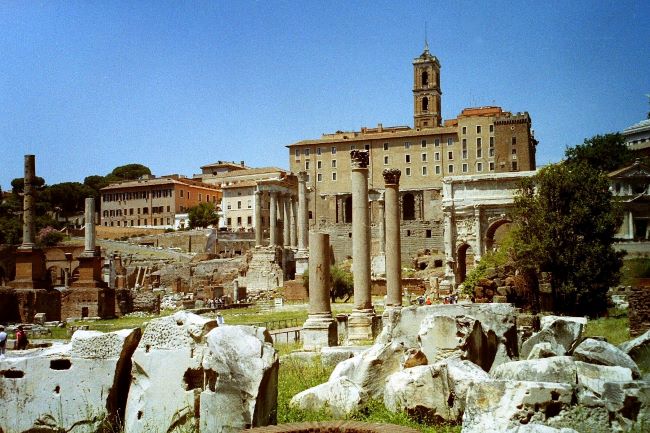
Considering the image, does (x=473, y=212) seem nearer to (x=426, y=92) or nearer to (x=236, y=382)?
(x=236, y=382)

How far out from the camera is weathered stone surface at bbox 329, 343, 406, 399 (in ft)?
28.3

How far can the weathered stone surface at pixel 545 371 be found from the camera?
23.1 ft

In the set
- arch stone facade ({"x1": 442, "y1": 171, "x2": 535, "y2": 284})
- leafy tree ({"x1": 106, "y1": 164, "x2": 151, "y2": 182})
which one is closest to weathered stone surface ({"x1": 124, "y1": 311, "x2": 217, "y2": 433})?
arch stone facade ({"x1": 442, "y1": 171, "x2": 535, "y2": 284})

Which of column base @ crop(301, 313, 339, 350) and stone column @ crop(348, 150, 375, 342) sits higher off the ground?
stone column @ crop(348, 150, 375, 342)

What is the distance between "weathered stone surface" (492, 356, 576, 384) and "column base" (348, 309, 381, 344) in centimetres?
833

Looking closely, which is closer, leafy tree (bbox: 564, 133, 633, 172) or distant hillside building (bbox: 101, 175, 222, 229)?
leafy tree (bbox: 564, 133, 633, 172)

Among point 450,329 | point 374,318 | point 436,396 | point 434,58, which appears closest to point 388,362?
point 450,329

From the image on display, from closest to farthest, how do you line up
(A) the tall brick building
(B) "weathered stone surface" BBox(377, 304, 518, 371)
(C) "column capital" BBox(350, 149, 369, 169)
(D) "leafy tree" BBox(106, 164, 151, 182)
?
(B) "weathered stone surface" BBox(377, 304, 518, 371) < (C) "column capital" BBox(350, 149, 369, 169) < (A) the tall brick building < (D) "leafy tree" BBox(106, 164, 151, 182)

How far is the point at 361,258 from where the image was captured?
1620cm

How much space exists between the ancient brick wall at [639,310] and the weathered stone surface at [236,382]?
1105 centimetres

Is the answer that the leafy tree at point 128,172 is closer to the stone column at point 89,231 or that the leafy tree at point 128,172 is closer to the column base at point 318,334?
the stone column at point 89,231

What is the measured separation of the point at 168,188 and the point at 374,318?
78429 mm

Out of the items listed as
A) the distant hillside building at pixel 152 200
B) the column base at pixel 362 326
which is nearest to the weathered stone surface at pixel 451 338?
the column base at pixel 362 326

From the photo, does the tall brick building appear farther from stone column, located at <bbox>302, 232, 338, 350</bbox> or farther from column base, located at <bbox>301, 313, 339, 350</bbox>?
column base, located at <bbox>301, 313, 339, 350</bbox>
